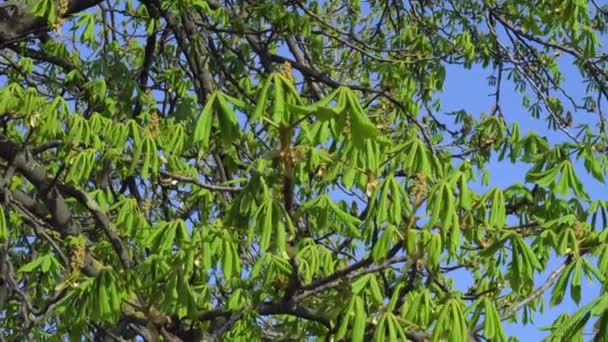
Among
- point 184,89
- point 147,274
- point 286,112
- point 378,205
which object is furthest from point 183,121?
point 286,112

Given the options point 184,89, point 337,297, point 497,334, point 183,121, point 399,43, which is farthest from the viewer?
point 399,43

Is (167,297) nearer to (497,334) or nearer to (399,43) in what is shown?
(497,334)

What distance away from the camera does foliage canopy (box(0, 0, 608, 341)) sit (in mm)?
3188

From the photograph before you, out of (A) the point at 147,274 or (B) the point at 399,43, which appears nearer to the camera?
(A) the point at 147,274

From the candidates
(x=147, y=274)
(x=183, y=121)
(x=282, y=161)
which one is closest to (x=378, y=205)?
(x=282, y=161)

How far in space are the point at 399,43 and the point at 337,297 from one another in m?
3.70

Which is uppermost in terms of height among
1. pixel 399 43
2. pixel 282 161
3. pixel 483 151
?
pixel 399 43

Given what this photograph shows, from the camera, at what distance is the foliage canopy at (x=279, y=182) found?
3188 millimetres

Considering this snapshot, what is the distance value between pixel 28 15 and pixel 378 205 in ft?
7.84

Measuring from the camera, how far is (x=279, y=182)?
332cm

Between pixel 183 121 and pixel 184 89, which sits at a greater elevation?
pixel 184 89

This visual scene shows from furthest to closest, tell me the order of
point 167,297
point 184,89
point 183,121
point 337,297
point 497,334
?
point 184,89, point 183,121, point 337,297, point 167,297, point 497,334

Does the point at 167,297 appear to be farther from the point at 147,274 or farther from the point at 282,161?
the point at 282,161

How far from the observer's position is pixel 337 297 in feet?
12.6
